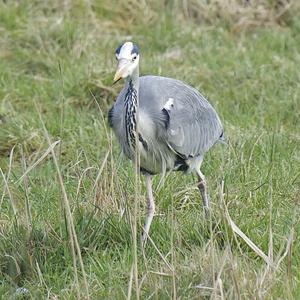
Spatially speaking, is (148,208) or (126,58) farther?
(148,208)

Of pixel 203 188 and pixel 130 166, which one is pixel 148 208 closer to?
pixel 203 188

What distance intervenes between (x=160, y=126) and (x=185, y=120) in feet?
0.75

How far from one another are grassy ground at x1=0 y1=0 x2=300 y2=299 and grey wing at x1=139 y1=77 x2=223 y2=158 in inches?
10.1

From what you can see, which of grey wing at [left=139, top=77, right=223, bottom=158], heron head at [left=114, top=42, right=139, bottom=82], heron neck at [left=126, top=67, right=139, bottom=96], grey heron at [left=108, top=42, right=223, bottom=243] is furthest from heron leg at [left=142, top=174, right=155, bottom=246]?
heron head at [left=114, top=42, right=139, bottom=82]

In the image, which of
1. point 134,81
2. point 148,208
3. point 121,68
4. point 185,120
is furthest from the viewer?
point 185,120

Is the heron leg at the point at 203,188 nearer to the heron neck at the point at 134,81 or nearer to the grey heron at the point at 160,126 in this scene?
the grey heron at the point at 160,126

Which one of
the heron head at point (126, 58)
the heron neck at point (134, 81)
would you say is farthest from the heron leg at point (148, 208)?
the heron head at point (126, 58)

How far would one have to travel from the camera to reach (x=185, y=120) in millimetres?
5461

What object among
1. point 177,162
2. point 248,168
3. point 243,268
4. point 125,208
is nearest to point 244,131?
point 248,168

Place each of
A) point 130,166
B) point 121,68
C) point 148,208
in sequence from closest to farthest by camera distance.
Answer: point 121,68 < point 148,208 < point 130,166

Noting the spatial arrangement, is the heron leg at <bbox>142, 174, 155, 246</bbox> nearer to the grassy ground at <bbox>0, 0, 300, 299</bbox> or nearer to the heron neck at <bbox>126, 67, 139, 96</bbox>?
the grassy ground at <bbox>0, 0, 300, 299</bbox>

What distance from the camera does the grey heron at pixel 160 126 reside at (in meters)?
5.17

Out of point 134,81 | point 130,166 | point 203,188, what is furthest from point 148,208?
point 130,166

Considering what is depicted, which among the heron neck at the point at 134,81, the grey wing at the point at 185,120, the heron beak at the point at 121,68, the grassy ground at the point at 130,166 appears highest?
the heron beak at the point at 121,68
